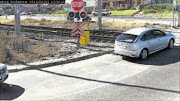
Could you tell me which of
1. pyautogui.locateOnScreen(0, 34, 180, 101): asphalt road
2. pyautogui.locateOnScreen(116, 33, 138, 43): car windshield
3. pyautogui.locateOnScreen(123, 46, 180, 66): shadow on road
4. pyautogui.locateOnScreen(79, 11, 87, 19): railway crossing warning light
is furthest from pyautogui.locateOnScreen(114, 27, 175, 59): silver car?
pyautogui.locateOnScreen(79, 11, 87, 19): railway crossing warning light

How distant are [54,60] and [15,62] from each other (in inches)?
73.5

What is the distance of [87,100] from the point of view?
7137 millimetres

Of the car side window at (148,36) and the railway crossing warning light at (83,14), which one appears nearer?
the car side window at (148,36)

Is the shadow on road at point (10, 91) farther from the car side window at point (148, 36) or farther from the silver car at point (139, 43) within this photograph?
the car side window at point (148, 36)

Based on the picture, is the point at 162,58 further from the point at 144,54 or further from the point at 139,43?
the point at 139,43

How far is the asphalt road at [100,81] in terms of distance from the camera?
7.51 meters

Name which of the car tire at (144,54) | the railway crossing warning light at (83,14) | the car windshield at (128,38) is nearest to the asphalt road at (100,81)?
the car tire at (144,54)

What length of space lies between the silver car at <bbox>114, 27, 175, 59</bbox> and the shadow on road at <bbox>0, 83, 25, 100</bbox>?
5508mm

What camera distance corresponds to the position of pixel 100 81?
29.0 ft

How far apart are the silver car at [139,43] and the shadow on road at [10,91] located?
551 cm

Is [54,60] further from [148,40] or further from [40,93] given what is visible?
[148,40]

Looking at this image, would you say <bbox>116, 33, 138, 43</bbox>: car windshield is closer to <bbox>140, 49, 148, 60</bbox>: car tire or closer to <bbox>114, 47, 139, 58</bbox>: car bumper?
<bbox>114, 47, 139, 58</bbox>: car bumper

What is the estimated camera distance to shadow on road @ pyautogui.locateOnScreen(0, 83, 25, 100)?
7.50 metres

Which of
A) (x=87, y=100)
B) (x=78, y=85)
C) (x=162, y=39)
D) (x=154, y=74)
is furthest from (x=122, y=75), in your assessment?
(x=162, y=39)
